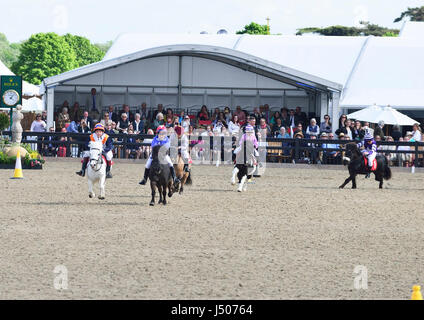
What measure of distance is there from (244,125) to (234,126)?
39 centimetres

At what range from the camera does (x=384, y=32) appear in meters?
111

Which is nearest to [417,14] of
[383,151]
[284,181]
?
[383,151]

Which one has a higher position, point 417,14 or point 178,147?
point 417,14

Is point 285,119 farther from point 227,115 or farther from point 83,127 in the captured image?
point 83,127

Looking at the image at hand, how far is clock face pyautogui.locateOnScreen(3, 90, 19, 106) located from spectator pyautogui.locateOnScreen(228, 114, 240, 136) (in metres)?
8.03

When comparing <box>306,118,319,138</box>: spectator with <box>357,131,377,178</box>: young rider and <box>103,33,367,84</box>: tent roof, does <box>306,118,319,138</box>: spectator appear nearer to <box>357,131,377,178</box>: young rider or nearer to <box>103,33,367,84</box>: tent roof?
<box>103,33,367,84</box>: tent roof

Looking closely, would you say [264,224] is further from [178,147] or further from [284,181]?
[284,181]

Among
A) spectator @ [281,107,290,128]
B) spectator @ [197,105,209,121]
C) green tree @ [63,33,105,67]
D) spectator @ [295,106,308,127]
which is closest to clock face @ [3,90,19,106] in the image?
spectator @ [197,105,209,121]

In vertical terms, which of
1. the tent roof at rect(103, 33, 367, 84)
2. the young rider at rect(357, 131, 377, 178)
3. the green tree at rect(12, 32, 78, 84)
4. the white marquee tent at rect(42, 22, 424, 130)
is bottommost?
the young rider at rect(357, 131, 377, 178)

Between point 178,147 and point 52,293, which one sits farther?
point 178,147

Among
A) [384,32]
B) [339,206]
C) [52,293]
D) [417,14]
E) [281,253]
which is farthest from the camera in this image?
[384,32]

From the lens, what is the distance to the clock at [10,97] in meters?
31.4

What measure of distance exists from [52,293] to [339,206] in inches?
420

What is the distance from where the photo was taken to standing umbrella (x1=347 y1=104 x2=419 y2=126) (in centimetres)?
3133
